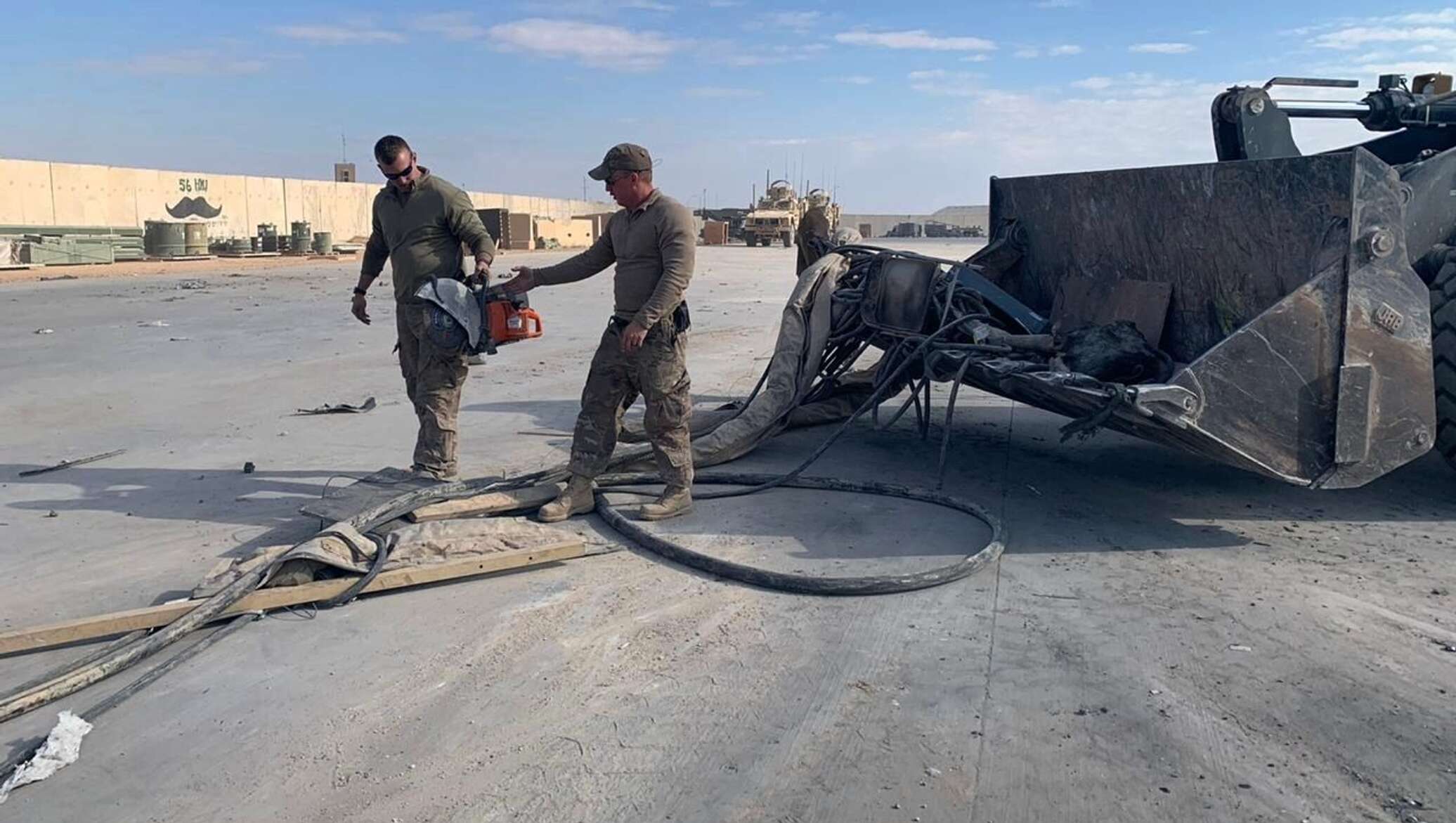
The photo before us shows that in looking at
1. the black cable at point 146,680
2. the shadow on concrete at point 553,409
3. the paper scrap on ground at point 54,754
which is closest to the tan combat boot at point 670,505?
the black cable at point 146,680

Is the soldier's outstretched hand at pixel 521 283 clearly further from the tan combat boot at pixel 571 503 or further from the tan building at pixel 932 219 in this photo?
the tan building at pixel 932 219

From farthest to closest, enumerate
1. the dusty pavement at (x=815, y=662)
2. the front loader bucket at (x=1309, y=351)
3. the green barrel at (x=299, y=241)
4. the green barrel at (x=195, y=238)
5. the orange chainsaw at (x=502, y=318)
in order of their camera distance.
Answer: the green barrel at (x=299, y=241), the green barrel at (x=195, y=238), the orange chainsaw at (x=502, y=318), the front loader bucket at (x=1309, y=351), the dusty pavement at (x=815, y=662)

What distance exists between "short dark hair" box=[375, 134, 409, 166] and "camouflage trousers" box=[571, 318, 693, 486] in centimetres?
145

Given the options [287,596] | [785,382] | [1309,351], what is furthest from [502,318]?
[1309,351]

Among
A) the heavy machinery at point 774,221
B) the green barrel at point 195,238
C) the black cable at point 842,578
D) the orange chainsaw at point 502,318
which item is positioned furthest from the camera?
the heavy machinery at point 774,221

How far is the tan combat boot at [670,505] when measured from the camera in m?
5.51

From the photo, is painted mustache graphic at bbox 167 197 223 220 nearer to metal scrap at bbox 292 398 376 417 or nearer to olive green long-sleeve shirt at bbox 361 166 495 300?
metal scrap at bbox 292 398 376 417

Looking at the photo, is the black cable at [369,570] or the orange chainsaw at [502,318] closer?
the black cable at [369,570]

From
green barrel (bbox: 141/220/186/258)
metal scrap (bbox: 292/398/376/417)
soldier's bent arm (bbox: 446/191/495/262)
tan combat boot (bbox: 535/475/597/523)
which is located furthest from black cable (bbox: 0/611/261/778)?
green barrel (bbox: 141/220/186/258)

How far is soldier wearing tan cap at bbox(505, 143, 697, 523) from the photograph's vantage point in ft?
17.4

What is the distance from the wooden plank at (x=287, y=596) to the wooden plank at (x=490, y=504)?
0.60 metres

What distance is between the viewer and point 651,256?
546 cm

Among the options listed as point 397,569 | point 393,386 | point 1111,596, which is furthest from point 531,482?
point 393,386

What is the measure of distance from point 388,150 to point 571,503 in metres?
2.06
